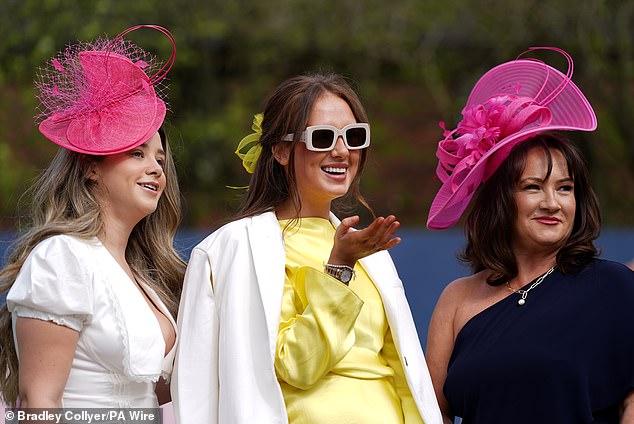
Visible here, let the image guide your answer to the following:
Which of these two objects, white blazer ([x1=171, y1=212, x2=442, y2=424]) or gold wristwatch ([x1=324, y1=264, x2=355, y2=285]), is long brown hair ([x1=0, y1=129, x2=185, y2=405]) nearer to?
white blazer ([x1=171, y1=212, x2=442, y2=424])

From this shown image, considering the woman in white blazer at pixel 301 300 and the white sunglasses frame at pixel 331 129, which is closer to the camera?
the woman in white blazer at pixel 301 300

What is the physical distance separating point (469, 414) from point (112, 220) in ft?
4.16

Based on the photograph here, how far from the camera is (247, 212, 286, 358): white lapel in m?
2.89

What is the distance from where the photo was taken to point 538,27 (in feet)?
36.8

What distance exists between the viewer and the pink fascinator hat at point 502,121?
339 cm

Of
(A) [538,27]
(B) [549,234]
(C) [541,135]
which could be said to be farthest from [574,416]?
(A) [538,27]

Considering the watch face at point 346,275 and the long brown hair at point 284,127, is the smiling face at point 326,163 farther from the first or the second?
the watch face at point 346,275

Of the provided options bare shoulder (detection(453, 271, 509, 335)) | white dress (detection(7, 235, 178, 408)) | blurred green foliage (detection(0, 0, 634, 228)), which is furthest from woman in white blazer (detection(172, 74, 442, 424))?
blurred green foliage (detection(0, 0, 634, 228))

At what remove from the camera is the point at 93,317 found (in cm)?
294

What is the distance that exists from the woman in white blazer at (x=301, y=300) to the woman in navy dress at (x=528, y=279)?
Answer: 0.82 ft

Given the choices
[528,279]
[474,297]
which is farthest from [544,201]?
[474,297]

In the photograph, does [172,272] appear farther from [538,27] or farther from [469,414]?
[538,27]

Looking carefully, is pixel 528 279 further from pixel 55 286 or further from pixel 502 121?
pixel 55 286

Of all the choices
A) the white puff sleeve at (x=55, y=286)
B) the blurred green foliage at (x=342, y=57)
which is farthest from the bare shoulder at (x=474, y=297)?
the blurred green foliage at (x=342, y=57)
